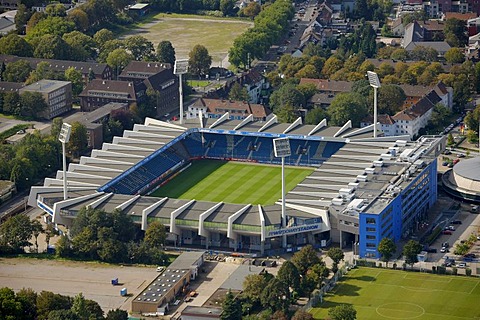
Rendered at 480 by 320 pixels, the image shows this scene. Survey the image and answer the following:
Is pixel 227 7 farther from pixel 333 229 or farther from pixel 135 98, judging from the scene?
pixel 333 229

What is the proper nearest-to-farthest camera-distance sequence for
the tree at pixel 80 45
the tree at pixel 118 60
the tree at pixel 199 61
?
the tree at pixel 118 60 < the tree at pixel 199 61 < the tree at pixel 80 45

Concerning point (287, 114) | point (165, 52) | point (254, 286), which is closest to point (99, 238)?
point (254, 286)

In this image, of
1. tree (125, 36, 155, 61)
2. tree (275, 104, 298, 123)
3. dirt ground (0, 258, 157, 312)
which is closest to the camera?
dirt ground (0, 258, 157, 312)

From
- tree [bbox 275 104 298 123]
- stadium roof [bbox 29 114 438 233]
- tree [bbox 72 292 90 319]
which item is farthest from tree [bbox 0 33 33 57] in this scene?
tree [bbox 72 292 90 319]

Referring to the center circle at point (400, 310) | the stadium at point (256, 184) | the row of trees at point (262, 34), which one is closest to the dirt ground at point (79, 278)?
the stadium at point (256, 184)

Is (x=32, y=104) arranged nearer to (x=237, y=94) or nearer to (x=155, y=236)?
(x=237, y=94)

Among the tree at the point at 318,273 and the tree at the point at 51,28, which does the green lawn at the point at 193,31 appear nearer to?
the tree at the point at 51,28

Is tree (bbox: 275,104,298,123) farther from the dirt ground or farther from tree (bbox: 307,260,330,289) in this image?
tree (bbox: 307,260,330,289)
